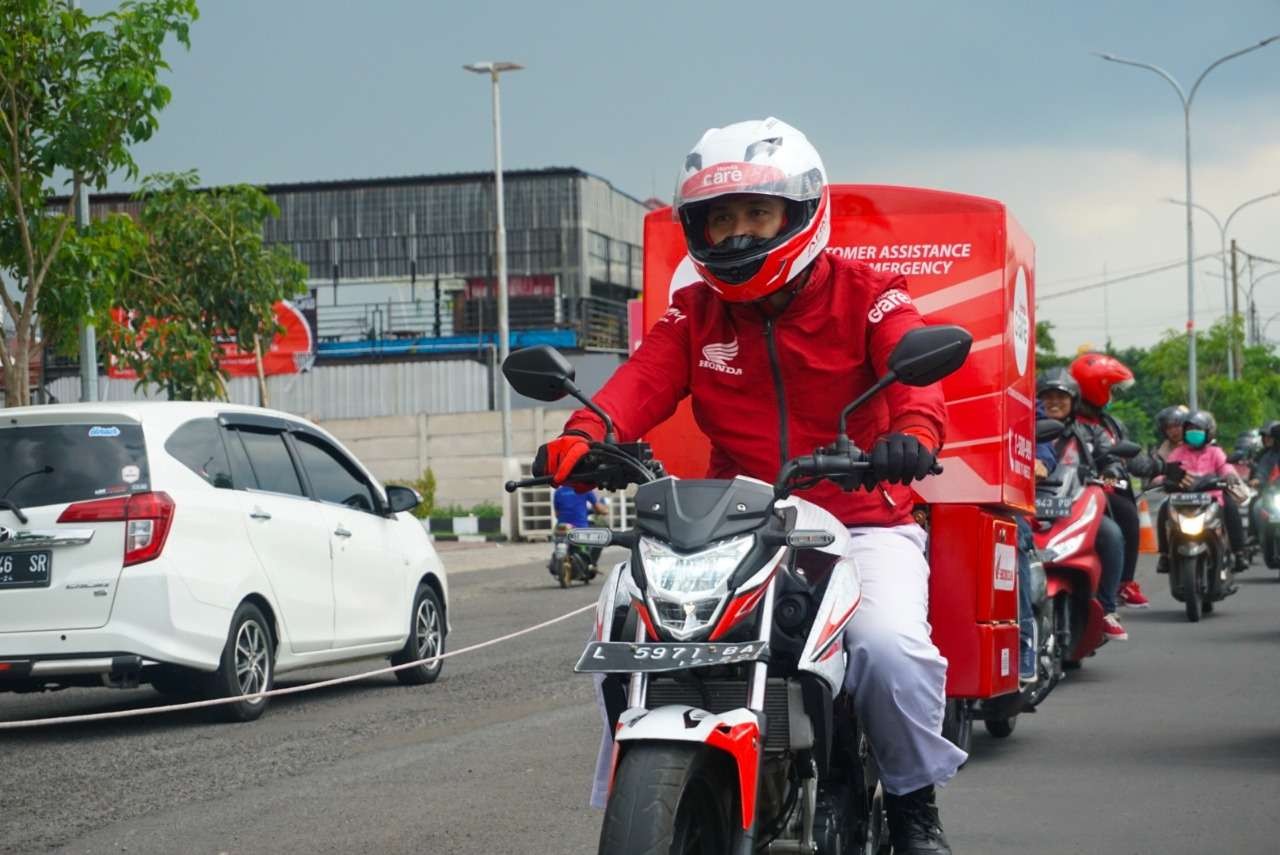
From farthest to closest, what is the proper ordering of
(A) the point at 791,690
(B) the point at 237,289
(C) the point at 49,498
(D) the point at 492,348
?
(D) the point at 492,348
(B) the point at 237,289
(C) the point at 49,498
(A) the point at 791,690

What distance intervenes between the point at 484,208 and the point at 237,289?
36.9m

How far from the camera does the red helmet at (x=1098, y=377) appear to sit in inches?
497

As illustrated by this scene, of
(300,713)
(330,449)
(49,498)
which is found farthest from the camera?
(330,449)

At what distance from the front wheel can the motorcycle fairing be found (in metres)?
0.03

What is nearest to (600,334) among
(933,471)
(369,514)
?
(369,514)

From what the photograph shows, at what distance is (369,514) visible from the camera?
12.6m

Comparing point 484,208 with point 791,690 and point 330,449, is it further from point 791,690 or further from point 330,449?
point 791,690

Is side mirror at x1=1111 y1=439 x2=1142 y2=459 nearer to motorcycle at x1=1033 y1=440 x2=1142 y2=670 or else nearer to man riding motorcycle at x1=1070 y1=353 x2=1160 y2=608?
man riding motorcycle at x1=1070 y1=353 x2=1160 y2=608

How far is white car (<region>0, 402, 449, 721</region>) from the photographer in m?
10.0

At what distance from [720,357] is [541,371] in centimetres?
54

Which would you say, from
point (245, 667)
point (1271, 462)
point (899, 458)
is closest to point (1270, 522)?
point (1271, 462)

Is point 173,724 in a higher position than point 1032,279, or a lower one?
lower

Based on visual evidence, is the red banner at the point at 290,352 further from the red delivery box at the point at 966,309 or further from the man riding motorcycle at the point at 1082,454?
the red delivery box at the point at 966,309

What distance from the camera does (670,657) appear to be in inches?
161
